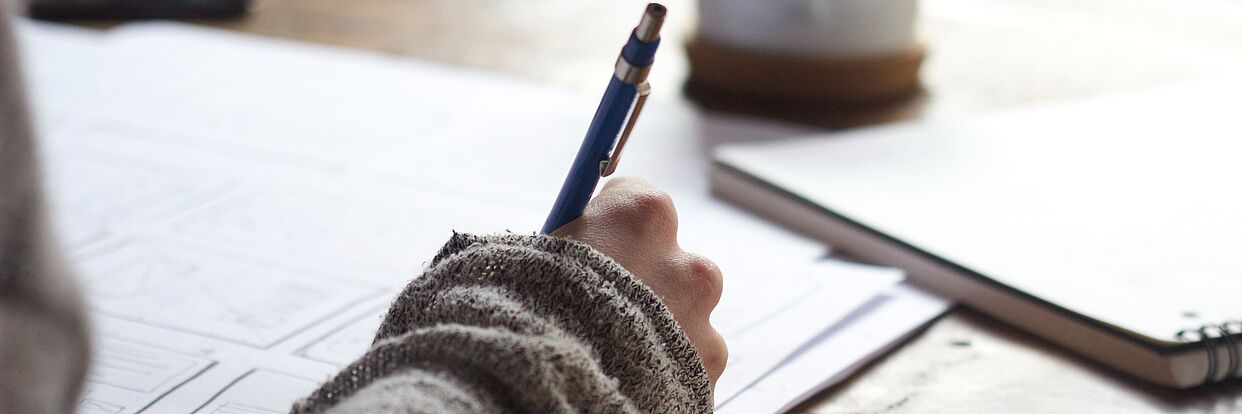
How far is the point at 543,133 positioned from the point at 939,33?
1.41 feet

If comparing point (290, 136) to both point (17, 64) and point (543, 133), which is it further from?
point (17, 64)

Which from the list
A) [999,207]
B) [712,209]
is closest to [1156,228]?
[999,207]

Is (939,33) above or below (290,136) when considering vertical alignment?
above

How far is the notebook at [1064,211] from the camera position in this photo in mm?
470

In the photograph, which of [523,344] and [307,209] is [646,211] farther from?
[307,209]

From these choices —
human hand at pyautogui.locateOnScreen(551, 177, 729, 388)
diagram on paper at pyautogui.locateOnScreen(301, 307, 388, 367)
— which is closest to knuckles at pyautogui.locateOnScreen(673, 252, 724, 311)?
human hand at pyautogui.locateOnScreen(551, 177, 729, 388)

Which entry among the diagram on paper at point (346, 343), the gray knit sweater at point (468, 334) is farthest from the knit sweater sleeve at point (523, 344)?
the diagram on paper at point (346, 343)

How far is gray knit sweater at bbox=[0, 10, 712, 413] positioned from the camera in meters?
0.22

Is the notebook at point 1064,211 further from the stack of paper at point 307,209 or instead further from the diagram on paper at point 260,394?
the diagram on paper at point 260,394

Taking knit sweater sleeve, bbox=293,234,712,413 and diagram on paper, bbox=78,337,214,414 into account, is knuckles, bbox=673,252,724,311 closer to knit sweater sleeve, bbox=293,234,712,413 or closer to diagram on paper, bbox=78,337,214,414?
knit sweater sleeve, bbox=293,234,712,413

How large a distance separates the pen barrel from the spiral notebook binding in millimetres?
237

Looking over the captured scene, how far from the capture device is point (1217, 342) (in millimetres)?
446

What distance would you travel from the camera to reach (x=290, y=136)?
0.76 meters

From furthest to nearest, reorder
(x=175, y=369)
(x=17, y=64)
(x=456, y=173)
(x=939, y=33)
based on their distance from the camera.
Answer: (x=939, y=33)
(x=456, y=173)
(x=175, y=369)
(x=17, y=64)
